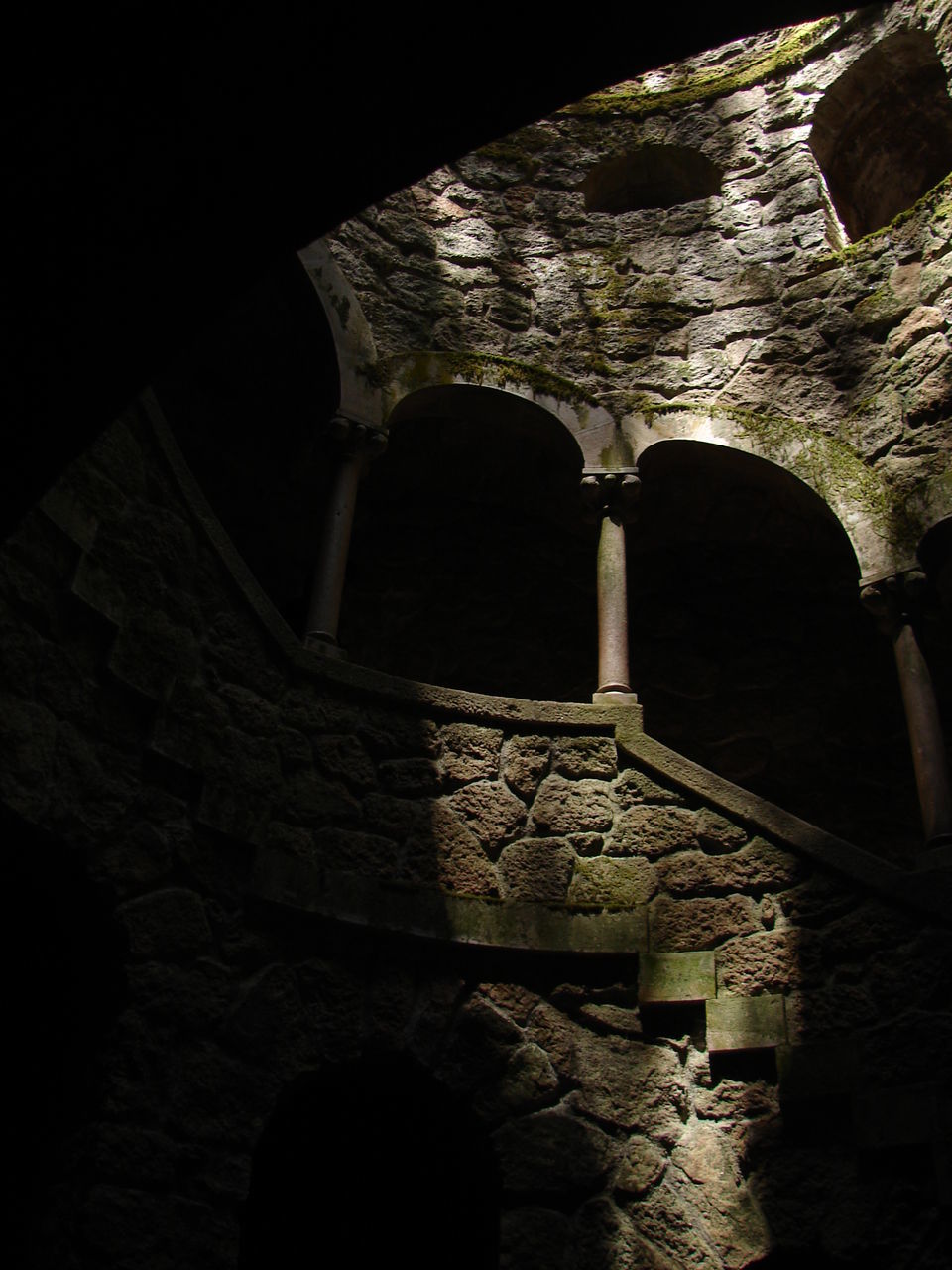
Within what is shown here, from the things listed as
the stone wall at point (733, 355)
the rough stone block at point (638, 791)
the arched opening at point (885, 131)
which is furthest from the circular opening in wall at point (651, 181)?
the rough stone block at point (638, 791)

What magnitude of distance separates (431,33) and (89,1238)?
3.54 meters

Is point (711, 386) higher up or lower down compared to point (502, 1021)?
higher up

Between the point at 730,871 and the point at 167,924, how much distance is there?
2221 millimetres

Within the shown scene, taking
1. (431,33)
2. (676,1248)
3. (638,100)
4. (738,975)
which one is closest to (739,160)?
(638,100)

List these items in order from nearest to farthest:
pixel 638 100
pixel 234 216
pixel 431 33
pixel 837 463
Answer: pixel 431 33, pixel 234 216, pixel 837 463, pixel 638 100

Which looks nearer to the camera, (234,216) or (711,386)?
(234,216)

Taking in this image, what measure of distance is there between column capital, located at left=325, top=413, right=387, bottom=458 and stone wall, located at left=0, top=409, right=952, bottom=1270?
70.0 inches

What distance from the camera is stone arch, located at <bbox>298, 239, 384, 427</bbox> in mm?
7008

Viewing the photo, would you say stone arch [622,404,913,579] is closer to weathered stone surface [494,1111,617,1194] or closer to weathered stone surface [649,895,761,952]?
weathered stone surface [649,895,761,952]

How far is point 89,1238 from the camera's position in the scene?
3787 mm

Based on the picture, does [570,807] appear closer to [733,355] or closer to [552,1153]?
[552,1153]

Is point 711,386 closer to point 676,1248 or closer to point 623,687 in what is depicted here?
point 623,687

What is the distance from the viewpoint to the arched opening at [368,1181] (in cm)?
A: 480

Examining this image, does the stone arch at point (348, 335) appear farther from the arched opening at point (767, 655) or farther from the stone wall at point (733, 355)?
the arched opening at point (767, 655)
